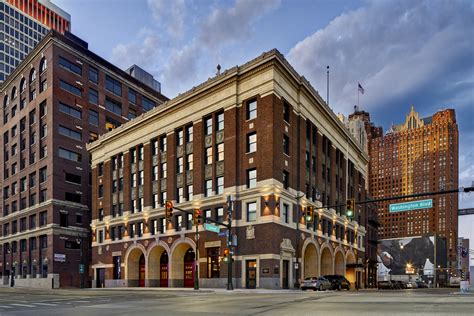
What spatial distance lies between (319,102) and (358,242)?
95.0 ft

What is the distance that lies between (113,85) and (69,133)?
1423cm

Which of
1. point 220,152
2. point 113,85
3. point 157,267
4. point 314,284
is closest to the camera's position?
point 314,284

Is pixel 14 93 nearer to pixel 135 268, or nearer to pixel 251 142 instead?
pixel 135 268

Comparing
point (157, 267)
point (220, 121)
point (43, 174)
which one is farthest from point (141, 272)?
point (43, 174)

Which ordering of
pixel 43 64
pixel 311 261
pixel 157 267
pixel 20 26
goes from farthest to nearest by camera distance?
pixel 20 26 < pixel 43 64 < pixel 157 267 < pixel 311 261

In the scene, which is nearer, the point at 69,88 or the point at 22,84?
the point at 69,88

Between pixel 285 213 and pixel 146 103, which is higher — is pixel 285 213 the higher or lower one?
the lower one

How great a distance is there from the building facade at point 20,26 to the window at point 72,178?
204ft

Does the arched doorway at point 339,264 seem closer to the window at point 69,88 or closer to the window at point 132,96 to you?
the window at point 132,96

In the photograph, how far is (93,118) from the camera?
7881cm

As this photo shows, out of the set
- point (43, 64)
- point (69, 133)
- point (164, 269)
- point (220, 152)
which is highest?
point (43, 64)

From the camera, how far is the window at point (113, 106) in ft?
269

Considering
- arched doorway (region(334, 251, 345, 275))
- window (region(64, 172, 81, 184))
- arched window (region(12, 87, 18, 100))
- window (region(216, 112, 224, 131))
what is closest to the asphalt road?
window (region(216, 112, 224, 131))

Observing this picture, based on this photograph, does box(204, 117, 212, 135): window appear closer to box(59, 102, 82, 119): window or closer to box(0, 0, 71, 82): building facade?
box(59, 102, 82, 119): window
